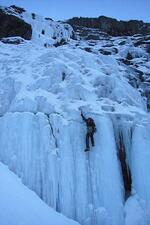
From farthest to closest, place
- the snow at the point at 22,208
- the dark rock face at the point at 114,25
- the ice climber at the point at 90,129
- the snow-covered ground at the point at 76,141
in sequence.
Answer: the dark rock face at the point at 114,25
the ice climber at the point at 90,129
the snow-covered ground at the point at 76,141
the snow at the point at 22,208

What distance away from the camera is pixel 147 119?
10.7 m

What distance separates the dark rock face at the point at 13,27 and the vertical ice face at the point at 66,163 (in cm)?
1963

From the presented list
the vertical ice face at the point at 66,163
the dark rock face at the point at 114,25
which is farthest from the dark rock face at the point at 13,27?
the vertical ice face at the point at 66,163

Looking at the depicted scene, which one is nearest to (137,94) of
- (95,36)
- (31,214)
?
(31,214)

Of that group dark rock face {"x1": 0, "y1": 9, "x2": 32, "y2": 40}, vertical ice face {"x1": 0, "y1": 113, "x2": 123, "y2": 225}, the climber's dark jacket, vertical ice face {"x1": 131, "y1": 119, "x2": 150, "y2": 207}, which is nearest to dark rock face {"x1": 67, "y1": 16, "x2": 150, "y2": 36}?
dark rock face {"x1": 0, "y1": 9, "x2": 32, "y2": 40}

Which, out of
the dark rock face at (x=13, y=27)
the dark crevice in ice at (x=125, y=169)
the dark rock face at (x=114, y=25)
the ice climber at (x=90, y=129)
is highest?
the dark rock face at (x=114, y=25)

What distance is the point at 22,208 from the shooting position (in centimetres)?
783

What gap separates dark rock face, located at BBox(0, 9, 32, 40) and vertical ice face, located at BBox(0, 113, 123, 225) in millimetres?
19632

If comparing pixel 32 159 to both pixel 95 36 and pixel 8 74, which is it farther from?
pixel 95 36

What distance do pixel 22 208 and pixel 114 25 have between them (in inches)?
1541

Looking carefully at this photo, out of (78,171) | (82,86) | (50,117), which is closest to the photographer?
(78,171)

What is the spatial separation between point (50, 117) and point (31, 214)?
360 cm

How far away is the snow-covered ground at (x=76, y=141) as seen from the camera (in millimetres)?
8391

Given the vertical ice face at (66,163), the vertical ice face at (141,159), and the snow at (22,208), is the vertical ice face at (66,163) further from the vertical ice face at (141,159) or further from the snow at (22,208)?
the vertical ice face at (141,159)
